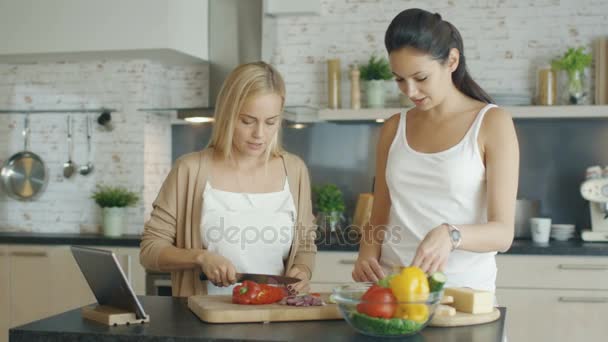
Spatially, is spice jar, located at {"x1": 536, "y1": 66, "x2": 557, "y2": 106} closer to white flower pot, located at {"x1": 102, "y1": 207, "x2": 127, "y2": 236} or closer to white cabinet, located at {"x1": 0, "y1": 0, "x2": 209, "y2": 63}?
white cabinet, located at {"x1": 0, "y1": 0, "x2": 209, "y2": 63}

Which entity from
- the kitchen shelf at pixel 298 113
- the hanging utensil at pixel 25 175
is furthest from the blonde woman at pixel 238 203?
the hanging utensil at pixel 25 175

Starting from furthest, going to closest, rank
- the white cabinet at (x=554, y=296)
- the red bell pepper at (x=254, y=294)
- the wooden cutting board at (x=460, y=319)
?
1. the white cabinet at (x=554, y=296)
2. the red bell pepper at (x=254, y=294)
3. the wooden cutting board at (x=460, y=319)

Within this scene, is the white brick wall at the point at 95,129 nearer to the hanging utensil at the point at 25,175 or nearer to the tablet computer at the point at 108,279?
the hanging utensil at the point at 25,175

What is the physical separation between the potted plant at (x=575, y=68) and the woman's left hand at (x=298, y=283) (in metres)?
2.53

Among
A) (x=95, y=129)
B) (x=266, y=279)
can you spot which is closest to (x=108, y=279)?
(x=266, y=279)

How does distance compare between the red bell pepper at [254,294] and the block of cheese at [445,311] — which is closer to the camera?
the block of cheese at [445,311]

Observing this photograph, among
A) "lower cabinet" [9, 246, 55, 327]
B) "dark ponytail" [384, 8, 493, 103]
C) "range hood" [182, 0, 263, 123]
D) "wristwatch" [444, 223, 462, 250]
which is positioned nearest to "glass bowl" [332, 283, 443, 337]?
"wristwatch" [444, 223, 462, 250]

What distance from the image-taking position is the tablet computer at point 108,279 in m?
1.97

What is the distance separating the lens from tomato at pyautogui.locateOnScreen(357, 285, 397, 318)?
1757 mm

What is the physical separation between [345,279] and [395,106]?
1168 millimetres

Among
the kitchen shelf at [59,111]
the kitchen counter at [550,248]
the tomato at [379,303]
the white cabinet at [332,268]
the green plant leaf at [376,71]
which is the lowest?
the white cabinet at [332,268]

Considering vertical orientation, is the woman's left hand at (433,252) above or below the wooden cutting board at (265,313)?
above

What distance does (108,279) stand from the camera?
2.05 m

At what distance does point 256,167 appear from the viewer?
8.87 feet
